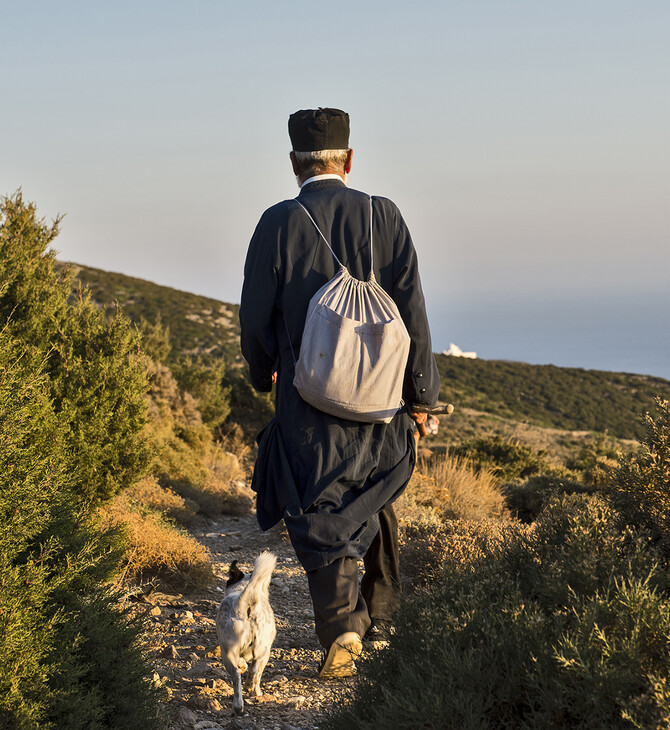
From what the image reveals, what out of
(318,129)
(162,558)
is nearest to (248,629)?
(162,558)

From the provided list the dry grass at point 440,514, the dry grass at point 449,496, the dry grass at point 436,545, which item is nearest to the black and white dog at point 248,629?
the dry grass at point 440,514

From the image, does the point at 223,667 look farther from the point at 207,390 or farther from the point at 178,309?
the point at 178,309

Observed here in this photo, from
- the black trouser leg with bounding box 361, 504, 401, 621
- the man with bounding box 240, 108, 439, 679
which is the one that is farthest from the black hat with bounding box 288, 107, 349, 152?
the black trouser leg with bounding box 361, 504, 401, 621

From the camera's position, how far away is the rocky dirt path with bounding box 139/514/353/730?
10.2 ft

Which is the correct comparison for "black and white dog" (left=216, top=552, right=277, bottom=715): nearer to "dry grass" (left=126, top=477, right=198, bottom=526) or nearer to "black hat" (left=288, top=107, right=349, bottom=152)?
"black hat" (left=288, top=107, right=349, bottom=152)

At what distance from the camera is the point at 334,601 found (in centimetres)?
321

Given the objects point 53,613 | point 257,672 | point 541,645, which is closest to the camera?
point 541,645

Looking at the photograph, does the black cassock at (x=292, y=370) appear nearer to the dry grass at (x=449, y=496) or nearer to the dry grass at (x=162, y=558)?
the dry grass at (x=162, y=558)

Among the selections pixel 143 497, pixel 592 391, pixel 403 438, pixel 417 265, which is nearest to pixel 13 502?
pixel 403 438

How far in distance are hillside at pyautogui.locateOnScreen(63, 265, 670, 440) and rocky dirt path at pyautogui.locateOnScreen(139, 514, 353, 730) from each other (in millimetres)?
21702

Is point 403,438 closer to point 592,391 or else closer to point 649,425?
point 649,425

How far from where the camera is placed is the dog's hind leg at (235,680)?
125 inches

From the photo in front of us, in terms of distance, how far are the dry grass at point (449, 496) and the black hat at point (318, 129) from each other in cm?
402

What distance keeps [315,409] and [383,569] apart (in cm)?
101
